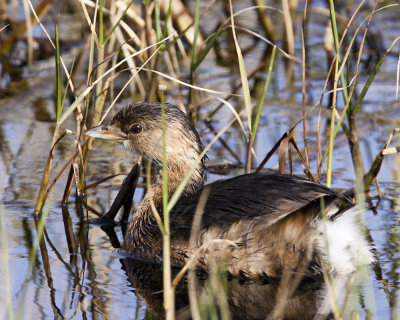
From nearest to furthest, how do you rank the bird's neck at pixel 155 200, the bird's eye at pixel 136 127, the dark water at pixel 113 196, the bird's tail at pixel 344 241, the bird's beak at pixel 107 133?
the dark water at pixel 113 196 → the bird's tail at pixel 344 241 → the bird's neck at pixel 155 200 → the bird's beak at pixel 107 133 → the bird's eye at pixel 136 127

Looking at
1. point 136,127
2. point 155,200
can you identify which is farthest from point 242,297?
point 136,127

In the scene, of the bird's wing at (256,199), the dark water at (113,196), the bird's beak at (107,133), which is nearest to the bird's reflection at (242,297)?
the dark water at (113,196)

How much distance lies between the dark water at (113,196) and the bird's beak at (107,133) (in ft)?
1.71

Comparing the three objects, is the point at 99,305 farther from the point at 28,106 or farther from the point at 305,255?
the point at 28,106

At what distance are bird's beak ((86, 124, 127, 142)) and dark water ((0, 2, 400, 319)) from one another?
0.52 meters

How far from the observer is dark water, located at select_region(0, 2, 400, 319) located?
3.96 metres

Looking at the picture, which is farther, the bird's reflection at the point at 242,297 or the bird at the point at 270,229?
the bird at the point at 270,229

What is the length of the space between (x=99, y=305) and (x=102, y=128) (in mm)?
1368

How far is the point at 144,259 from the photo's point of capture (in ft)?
15.4

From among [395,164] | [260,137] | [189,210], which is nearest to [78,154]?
[189,210]

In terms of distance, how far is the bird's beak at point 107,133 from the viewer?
4918 mm

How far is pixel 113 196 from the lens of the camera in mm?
5523

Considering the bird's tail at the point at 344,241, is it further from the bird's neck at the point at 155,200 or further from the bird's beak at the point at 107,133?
the bird's beak at the point at 107,133

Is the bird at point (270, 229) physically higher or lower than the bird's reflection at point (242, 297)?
higher
